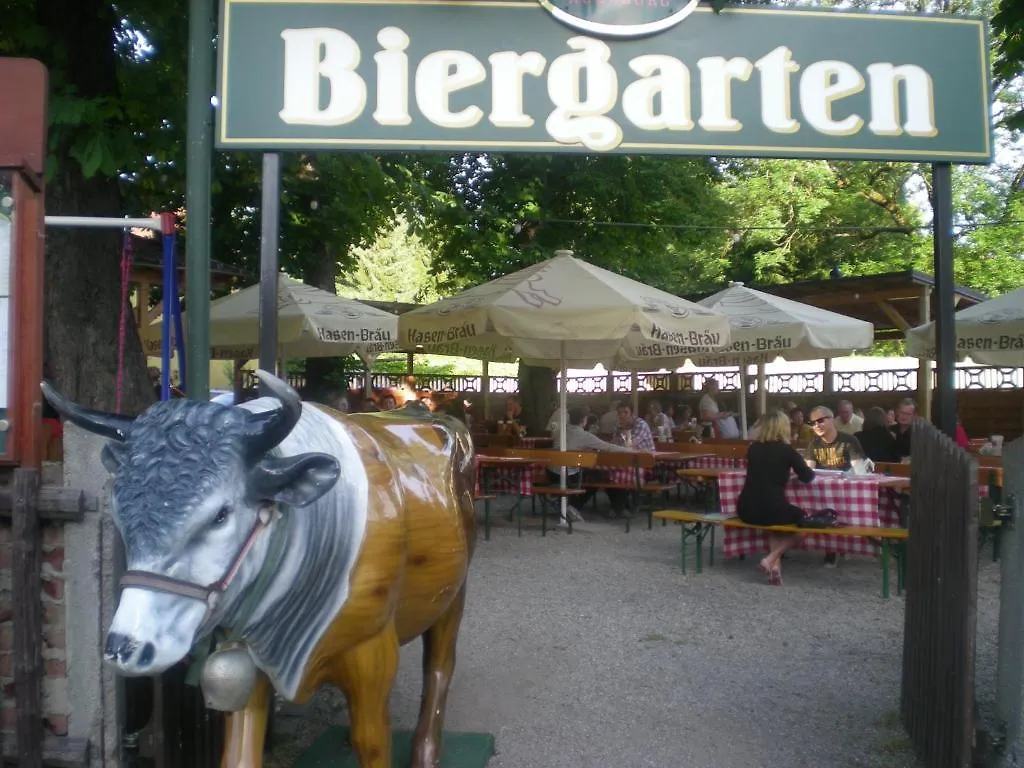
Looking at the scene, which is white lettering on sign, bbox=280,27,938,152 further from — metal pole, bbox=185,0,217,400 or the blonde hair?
the blonde hair

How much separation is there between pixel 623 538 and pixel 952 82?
6.29 metres

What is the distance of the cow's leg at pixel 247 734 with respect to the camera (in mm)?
2811

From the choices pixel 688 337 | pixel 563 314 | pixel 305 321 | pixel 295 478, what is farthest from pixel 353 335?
pixel 295 478

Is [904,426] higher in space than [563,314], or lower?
lower

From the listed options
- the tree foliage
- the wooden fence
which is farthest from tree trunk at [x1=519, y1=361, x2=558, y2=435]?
the wooden fence

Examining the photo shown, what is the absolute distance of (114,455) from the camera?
234cm

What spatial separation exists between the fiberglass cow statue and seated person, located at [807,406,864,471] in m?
5.89

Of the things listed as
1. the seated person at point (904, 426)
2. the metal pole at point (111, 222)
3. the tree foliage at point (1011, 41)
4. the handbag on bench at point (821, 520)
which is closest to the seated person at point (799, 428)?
the seated person at point (904, 426)

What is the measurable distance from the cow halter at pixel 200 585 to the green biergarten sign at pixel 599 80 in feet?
6.64

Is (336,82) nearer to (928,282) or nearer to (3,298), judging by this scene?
(3,298)

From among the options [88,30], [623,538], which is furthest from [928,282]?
[88,30]

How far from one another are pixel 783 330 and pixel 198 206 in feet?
27.9

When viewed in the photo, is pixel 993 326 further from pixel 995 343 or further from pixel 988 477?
pixel 988 477

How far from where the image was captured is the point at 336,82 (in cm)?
390
